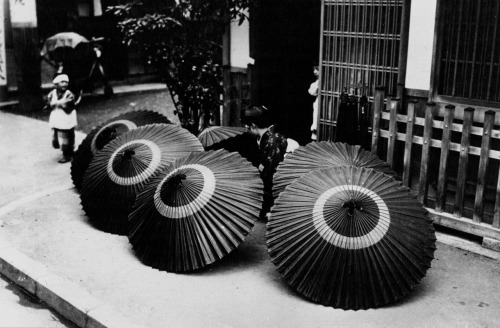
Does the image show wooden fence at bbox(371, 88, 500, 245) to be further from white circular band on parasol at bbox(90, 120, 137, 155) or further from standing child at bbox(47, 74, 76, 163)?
standing child at bbox(47, 74, 76, 163)

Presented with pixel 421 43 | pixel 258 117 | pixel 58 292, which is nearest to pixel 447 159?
pixel 421 43

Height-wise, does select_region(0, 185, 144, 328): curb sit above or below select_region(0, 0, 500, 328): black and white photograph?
below

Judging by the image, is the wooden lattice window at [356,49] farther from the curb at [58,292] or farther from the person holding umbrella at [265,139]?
the curb at [58,292]

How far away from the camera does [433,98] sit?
789 centimetres

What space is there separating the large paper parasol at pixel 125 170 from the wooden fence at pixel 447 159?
2.57 m

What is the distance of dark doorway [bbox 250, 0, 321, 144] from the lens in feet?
35.6

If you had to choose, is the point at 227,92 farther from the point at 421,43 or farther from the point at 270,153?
the point at 421,43

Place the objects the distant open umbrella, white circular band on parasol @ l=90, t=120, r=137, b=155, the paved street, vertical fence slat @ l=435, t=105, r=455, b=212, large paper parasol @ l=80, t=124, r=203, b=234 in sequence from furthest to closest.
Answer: the distant open umbrella → white circular band on parasol @ l=90, t=120, r=137, b=155 → large paper parasol @ l=80, t=124, r=203, b=234 → vertical fence slat @ l=435, t=105, r=455, b=212 → the paved street

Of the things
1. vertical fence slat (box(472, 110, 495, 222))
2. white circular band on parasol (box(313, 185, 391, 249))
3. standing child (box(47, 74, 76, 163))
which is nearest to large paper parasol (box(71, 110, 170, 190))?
standing child (box(47, 74, 76, 163))

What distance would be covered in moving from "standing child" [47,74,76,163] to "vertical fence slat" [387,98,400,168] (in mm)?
5918

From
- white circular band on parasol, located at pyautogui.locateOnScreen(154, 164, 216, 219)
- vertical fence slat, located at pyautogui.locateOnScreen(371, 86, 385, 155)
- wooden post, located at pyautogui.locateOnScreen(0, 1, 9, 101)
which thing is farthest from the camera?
wooden post, located at pyautogui.locateOnScreen(0, 1, 9, 101)

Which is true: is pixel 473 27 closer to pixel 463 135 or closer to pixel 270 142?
pixel 463 135

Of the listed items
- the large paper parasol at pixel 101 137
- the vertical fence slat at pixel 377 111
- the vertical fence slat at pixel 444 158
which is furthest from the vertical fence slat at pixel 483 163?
the large paper parasol at pixel 101 137

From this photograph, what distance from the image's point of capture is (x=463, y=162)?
7.11m
